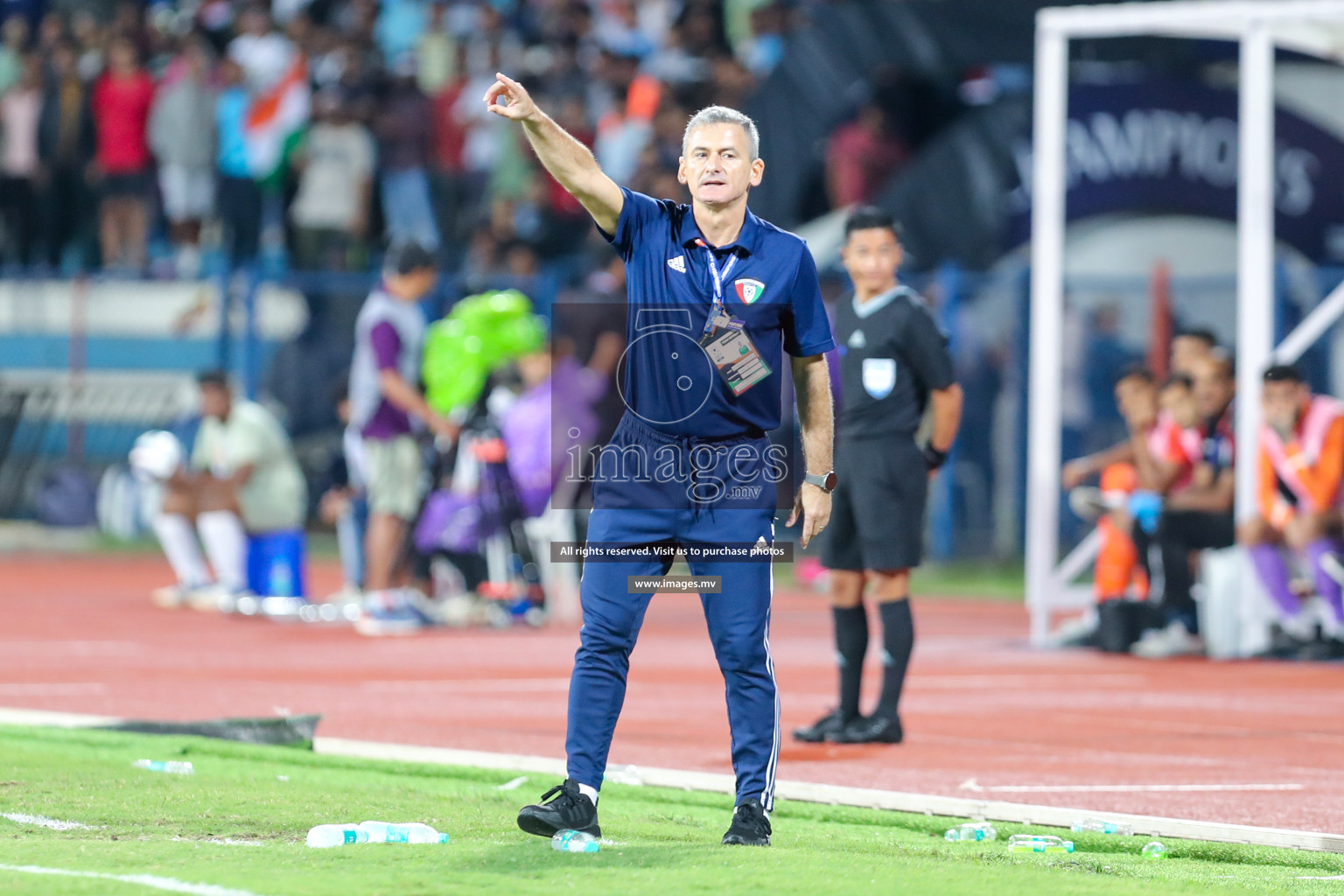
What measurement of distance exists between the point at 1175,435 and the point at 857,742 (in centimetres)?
573

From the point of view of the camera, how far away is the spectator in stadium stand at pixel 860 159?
2070cm

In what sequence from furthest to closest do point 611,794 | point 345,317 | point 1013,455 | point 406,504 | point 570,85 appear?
point 570,85 → point 345,317 → point 1013,455 → point 406,504 → point 611,794

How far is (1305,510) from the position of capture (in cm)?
1314

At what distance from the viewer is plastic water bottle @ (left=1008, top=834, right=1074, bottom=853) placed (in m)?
6.20

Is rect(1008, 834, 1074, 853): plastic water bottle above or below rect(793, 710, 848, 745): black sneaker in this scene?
above

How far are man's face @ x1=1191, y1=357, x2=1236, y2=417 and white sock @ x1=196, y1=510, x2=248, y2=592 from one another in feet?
22.5

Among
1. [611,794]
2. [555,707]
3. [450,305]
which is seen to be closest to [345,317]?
[450,305]

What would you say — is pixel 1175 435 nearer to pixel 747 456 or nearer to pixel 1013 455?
pixel 1013 455

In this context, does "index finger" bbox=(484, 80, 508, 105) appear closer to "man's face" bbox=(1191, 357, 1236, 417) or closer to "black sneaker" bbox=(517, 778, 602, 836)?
"black sneaker" bbox=(517, 778, 602, 836)

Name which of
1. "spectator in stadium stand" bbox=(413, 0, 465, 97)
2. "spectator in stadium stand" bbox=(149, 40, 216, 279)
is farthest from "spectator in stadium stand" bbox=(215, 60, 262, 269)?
"spectator in stadium stand" bbox=(413, 0, 465, 97)

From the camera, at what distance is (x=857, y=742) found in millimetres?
8859

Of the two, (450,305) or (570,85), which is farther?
(570,85)

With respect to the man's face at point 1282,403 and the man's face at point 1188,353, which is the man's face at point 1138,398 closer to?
the man's face at point 1188,353

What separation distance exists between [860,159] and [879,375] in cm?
1201
